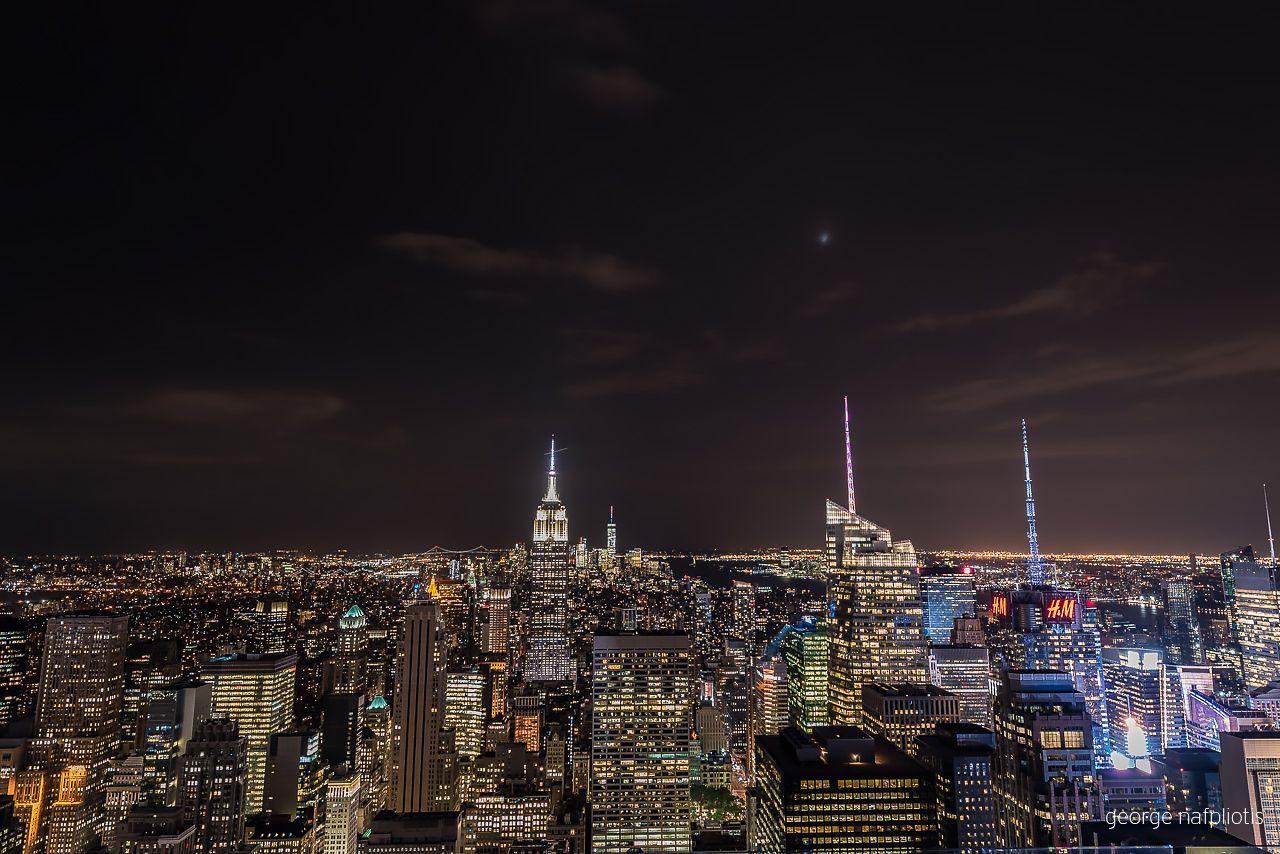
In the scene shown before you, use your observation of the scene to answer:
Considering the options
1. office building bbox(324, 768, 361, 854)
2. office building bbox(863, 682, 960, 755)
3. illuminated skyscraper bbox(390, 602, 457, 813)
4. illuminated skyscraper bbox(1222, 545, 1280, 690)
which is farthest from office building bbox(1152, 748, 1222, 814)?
illuminated skyscraper bbox(390, 602, 457, 813)

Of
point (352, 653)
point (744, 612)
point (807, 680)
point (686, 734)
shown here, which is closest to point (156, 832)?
point (686, 734)

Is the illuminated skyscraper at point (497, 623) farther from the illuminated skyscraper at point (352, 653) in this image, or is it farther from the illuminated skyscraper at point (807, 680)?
the illuminated skyscraper at point (807, 680)

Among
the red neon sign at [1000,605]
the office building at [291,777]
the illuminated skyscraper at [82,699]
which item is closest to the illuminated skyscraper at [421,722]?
the office building at [291,777]

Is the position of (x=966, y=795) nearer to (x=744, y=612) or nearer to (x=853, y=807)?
(x=853, y=807)

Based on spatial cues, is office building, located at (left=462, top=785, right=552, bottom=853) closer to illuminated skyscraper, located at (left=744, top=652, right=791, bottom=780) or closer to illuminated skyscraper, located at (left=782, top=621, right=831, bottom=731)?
illuminated skyscraper, located at (left=744, top=652, right=791, bottom=780)

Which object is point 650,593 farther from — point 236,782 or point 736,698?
point 236,782

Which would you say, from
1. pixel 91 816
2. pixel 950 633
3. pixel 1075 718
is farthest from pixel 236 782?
pixel 950 633
